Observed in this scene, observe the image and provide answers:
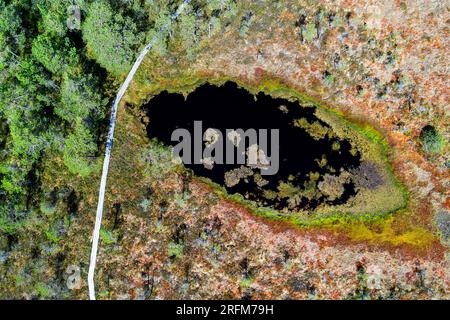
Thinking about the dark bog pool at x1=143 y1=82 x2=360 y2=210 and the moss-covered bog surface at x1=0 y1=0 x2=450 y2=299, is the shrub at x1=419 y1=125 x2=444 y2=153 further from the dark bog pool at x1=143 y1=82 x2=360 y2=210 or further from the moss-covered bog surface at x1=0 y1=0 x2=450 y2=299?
the dark bog pool at x1=143 y1=82 x2=360 y2=210

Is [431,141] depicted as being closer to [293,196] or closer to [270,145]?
[293,196]

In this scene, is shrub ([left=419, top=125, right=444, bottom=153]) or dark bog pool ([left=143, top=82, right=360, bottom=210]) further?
dark bog pool ([left=143, top=82, right=360, bottom=210])

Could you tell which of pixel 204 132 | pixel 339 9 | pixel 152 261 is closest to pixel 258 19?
pixel 339 9

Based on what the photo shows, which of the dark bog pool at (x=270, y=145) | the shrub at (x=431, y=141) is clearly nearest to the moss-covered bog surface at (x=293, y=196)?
the shrub at (x=431, y=141)

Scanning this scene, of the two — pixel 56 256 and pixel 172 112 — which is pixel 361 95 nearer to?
pixel 172 112

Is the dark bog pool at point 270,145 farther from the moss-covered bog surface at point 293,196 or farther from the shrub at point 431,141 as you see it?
the shrub at point 431,141

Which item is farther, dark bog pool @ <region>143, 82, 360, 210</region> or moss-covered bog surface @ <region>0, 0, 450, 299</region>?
dark bog pool @ <region>143, 82, 360, 210</region>

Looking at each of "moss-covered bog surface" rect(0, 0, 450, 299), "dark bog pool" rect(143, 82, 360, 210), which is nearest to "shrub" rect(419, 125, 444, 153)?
"moss-covered bog surface" rect(0, 0, 450, 299)

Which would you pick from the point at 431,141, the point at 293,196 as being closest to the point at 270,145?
the point at 293,196
